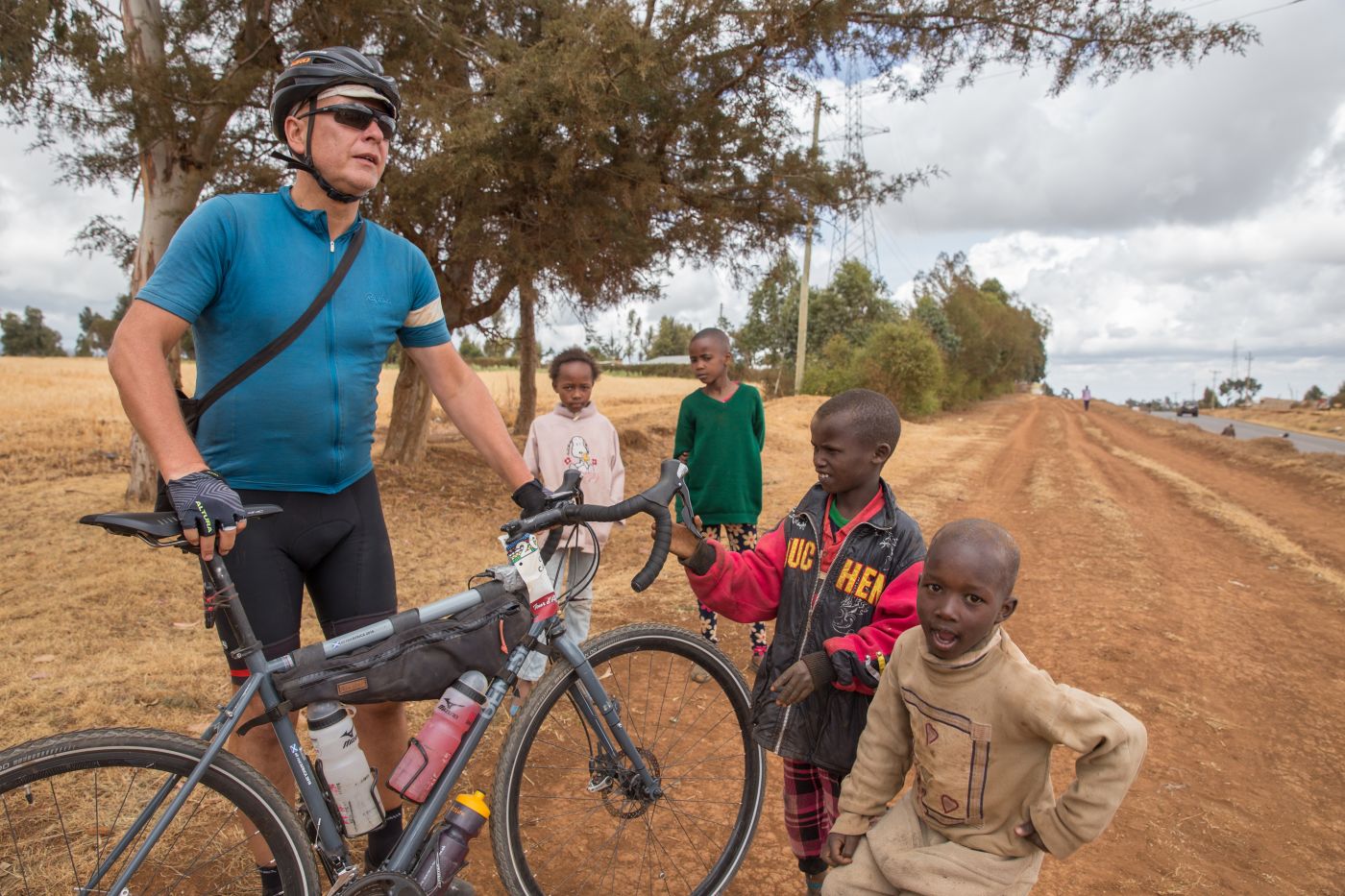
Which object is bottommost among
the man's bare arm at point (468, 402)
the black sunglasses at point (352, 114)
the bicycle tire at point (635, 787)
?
the bicycle tire at point (635, 787)

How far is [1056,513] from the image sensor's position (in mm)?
10680

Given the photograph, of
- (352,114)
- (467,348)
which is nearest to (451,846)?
(352,114)

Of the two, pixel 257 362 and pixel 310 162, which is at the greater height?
pixel 310 162

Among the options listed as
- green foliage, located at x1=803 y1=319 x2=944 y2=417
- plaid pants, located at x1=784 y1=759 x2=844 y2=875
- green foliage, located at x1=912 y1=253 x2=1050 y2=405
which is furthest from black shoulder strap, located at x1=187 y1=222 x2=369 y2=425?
green foliage, located at x1=912 y1=253 x2=1050 y2=405

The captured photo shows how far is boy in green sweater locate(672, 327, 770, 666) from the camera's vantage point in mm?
4824

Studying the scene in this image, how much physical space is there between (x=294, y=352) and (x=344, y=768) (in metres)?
1.08

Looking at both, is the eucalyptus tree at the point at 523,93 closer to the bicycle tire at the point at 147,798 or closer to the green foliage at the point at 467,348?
the green foliage at the point at 467,348

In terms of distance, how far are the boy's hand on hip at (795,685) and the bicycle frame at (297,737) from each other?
1.82 feet

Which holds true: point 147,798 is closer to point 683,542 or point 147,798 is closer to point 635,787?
point 635,787

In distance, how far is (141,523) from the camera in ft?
5.42

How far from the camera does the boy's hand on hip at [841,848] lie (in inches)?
77.5

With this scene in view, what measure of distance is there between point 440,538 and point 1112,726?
23.9ft

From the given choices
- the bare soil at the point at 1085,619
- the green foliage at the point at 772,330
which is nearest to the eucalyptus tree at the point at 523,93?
the bare soil at the point at 1085,619

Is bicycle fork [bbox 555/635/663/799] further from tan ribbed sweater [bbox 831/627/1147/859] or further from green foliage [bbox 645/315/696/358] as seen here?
green foliage [bbox 645/315/696/358]
